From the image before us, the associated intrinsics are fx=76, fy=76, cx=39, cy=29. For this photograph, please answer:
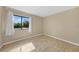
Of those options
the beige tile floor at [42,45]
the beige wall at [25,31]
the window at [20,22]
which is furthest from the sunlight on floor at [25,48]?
the window at [20,22]

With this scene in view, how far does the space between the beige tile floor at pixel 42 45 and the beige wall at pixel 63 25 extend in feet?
0.48

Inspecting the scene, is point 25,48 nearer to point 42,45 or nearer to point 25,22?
point 42,45

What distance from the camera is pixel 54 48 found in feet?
5.24

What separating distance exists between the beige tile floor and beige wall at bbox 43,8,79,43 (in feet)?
0.48

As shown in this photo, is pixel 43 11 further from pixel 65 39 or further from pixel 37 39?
A: pixel 65 39

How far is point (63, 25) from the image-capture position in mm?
1763

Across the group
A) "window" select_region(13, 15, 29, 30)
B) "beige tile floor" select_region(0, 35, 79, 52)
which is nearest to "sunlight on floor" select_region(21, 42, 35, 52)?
"beige tile floor" select_region(0, 35, 79, 52)

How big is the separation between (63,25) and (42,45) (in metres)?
0.67

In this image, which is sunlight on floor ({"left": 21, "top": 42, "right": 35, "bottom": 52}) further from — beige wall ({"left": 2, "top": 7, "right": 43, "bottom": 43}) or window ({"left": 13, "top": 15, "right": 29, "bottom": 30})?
window ({"left": 13, "top": 15, "right": 29, "bottom": 30})

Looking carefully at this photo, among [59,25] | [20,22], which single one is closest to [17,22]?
[20,22]

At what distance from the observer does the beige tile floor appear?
5.01 feet
